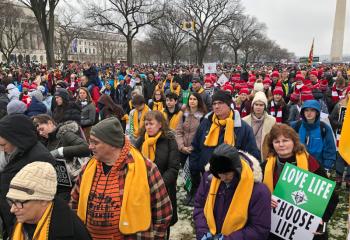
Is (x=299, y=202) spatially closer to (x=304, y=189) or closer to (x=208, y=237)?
(x=304, y=189)

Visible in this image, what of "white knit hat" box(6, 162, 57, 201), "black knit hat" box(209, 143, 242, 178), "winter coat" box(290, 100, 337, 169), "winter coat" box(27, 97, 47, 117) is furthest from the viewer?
"winter coat" box(27, 97, 47, 117)

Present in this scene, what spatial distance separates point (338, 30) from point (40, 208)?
4835 centimetres

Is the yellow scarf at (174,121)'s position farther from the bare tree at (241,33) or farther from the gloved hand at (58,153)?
the bare tree at (241,33)

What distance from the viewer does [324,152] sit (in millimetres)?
4738

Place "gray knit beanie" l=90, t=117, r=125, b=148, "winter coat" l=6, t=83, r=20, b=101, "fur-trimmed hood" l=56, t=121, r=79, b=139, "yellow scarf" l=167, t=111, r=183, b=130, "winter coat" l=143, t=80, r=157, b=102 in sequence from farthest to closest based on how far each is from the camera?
"winter coat" l=143, t=80, r=157, b=102
"winter coat" l=6, t=83, r=20, b=101
"yellow scarf" l=167, t=111, r=183, b=130
"fur-trimmed hood" l=56, t=121, r=79, b=139
"gray knit beanie" l=90, t=117, r=125, b=148

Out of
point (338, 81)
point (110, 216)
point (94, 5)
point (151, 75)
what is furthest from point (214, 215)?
point (94, 5)

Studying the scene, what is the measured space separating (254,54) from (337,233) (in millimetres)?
88637

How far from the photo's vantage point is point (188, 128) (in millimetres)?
5723

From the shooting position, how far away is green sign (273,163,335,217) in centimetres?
283

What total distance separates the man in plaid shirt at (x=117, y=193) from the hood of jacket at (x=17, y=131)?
59cm

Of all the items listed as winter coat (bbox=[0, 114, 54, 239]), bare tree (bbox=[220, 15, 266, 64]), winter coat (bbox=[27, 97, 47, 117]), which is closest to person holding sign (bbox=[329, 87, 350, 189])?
winter coat (bbox=[0, 114, 54, 239])

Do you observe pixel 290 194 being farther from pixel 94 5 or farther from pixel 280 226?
pixel 94 5

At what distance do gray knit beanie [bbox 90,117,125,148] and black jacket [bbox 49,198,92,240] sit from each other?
616 millimetres

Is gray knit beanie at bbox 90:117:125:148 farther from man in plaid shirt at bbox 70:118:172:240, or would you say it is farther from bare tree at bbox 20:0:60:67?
bare tree at bbox 20:0:60:67
